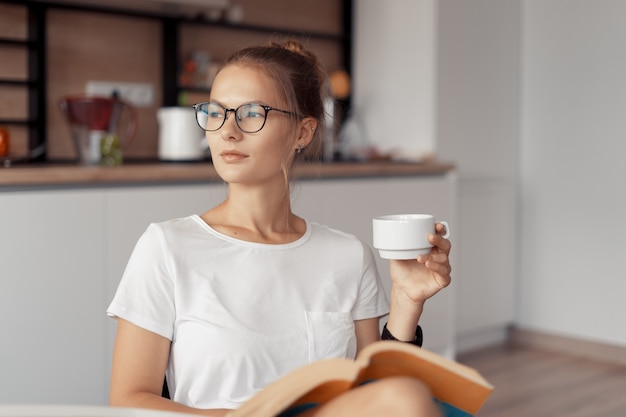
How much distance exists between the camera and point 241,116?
1430mm

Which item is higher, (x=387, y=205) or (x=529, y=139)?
(x=529, y=139)

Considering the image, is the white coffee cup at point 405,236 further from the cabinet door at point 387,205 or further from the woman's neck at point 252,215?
the cabinet door at point 387,205

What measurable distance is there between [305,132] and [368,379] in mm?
640

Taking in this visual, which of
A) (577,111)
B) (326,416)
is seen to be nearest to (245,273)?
(326,416)

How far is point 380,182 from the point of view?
347 cm

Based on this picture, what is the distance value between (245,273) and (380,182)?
82.6 inches

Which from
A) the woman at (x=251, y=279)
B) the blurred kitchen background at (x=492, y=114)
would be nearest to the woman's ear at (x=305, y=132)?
the woman at (x=251, y=279)

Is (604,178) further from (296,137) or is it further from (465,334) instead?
(296,137)

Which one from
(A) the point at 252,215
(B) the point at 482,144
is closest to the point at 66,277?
(A) the point at 252,215

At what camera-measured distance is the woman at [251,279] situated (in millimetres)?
1327

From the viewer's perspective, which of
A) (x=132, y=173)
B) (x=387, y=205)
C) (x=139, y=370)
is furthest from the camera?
(x=387, y=205)

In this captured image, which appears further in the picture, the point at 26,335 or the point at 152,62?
the point at 152,62

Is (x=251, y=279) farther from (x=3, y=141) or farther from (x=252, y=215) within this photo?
(x=3, y=141)

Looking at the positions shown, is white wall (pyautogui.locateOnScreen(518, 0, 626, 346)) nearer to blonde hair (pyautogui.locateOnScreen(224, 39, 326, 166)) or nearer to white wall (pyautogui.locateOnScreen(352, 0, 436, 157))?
white wall (pyautogui.locateOnScreen(352, 0, 436, 157))
